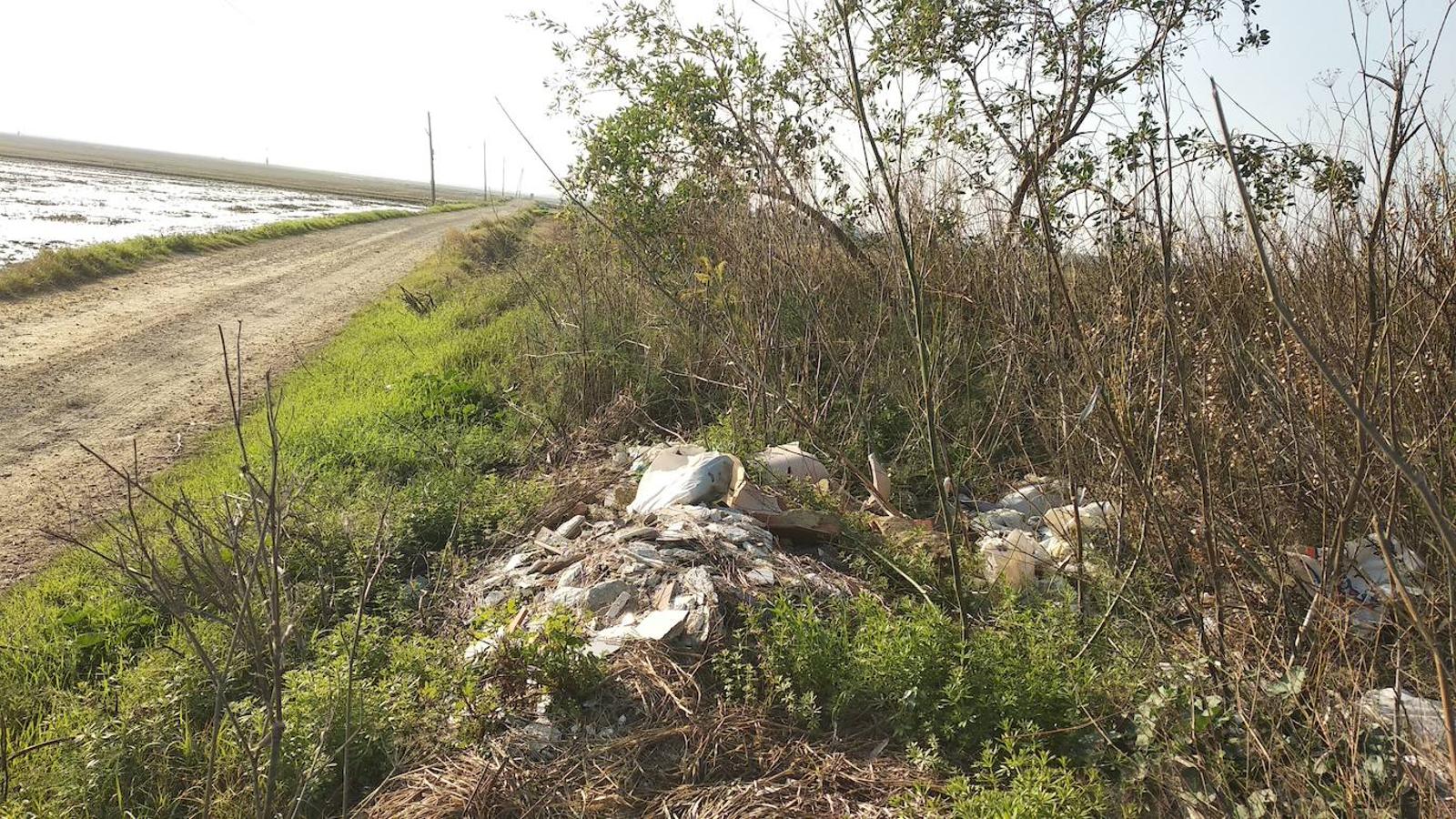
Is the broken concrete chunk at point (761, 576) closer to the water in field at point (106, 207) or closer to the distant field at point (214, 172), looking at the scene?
the water in field at point (106, 207)

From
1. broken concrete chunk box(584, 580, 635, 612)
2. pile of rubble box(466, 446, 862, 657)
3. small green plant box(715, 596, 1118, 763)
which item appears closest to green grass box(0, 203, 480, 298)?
pile of rubble box(466, 446, 862, 657)

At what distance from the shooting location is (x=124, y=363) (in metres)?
7.43

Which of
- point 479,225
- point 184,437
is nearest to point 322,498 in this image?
point 184,437

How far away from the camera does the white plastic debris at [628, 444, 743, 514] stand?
3926mm

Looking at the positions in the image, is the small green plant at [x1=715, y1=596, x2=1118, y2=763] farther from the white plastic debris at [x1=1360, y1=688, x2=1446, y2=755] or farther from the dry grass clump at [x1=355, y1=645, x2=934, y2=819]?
the white plastic debris at [x1=1360, y1=688, x2=1446, y2=755]

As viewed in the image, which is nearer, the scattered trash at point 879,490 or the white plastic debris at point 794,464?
the scattered trash at point 879,490

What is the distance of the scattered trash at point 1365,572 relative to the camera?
2.37 meters

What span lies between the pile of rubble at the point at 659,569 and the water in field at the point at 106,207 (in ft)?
43.7

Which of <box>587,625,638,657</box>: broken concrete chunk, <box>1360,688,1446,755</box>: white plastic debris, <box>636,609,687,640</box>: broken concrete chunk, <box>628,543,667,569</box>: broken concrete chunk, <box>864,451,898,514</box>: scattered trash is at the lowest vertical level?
<box>587,625,638,657</box>: broken concrete chunk

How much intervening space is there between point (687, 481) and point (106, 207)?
92.6ft

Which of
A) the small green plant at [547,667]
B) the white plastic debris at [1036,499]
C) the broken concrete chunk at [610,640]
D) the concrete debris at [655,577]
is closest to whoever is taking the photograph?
the small green plant at [547,667]

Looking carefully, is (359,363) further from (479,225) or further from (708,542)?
(479,225)

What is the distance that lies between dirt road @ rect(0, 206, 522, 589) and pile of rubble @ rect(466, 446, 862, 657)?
178 cm

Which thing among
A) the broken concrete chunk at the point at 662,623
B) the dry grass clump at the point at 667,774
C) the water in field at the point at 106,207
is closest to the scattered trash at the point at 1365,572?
the dry grass clump at the point at 667,774
